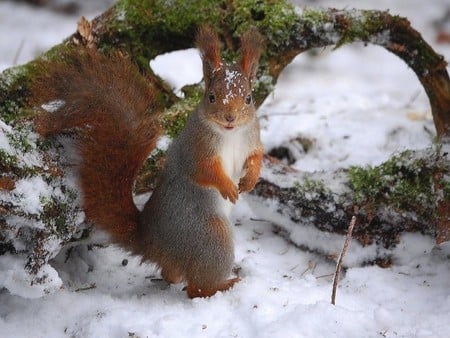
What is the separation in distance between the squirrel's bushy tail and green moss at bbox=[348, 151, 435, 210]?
832mm

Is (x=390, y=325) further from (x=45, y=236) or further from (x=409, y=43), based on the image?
(x=409, y=43)

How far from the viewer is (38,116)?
1.82 m

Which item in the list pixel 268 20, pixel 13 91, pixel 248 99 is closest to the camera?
pixel 248 99

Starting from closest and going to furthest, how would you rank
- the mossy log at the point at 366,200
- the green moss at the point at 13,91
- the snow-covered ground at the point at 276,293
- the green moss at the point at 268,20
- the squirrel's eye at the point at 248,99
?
the snow-covered ground at the point at 276,293 < the squirrel's eye at the point at 248,99 < the mossy log at the point at 366,200 < the green moss at the point at 13,91 < the green moss at the point at 268,20

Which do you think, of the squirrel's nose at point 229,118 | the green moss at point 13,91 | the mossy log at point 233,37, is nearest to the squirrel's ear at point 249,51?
the squirrel's nose at point 229,118

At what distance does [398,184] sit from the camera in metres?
2.23

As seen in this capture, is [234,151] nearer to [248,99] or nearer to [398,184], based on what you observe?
[248,99]

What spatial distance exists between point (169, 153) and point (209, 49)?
0.35m

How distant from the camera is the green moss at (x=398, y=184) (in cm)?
218

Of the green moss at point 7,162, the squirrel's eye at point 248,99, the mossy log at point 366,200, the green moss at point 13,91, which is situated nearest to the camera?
the green moss at point 7,162

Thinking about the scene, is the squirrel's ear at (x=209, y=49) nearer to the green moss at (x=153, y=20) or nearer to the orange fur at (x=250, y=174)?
the orange fur at (x=250, y=174)

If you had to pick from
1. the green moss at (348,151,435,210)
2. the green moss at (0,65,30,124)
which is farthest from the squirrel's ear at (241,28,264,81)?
the green moss at (0,65,30,124)

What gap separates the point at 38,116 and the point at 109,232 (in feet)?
1.31

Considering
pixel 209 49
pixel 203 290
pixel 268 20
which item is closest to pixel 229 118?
pixel 209 49
